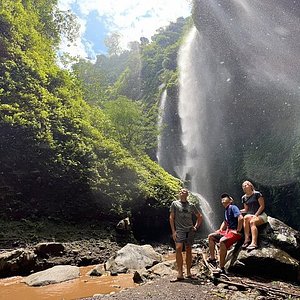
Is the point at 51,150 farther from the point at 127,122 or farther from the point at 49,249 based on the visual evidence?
the point at 127,122

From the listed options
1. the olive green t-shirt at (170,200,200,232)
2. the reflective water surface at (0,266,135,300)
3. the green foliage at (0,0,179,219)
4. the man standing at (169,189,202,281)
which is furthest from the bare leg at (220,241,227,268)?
the green foliage at (0,0,179,219)

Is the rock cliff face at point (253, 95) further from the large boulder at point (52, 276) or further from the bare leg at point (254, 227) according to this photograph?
the large boulder at point (52, 276)

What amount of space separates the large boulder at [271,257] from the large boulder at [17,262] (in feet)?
18.8

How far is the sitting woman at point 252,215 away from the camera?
22.1 feet

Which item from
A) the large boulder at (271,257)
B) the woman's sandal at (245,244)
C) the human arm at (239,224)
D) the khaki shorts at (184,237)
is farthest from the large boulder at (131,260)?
the human arm at (239,224)

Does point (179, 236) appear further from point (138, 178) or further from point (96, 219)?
point (138, 178)

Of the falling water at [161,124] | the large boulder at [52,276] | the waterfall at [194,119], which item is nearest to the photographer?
the large boulder at [52,276]

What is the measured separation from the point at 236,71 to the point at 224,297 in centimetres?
2167

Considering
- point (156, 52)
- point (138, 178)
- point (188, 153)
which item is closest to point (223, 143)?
point (188, 153)

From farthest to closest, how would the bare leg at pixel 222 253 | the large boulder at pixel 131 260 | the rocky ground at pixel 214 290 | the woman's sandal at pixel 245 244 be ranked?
1. the large boulder at pixel 131 260
2. the woman's sandal at pixel 245 244
3. the bare leg at pixel 222 253
4. the rocky ground at pixel 214 290

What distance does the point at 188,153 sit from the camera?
95.0ft

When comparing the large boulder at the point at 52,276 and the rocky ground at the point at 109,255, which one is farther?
the large boulder at the point at 52,276

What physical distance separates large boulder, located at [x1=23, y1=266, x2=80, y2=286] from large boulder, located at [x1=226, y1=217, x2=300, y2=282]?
4.14m

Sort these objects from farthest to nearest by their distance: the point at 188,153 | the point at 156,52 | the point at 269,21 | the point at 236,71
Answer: the point at 156,52 → the point at 188,153 → the point at 236,71 → the point at 269,21
